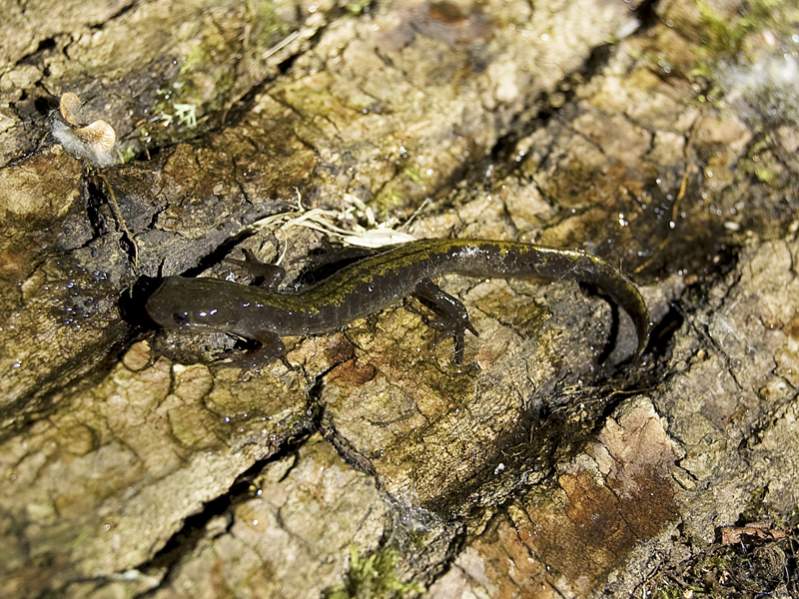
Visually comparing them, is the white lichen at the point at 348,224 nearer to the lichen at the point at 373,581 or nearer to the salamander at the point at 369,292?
the salamander at the point at 369,292

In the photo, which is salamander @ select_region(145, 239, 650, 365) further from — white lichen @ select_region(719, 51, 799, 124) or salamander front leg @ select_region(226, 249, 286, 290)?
white lichen @ select_region(719, 51, 799, 124)

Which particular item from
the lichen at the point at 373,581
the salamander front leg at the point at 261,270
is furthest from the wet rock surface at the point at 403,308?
the salamander front leg at the point at 261,270

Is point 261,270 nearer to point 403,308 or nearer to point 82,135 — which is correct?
point 403,308

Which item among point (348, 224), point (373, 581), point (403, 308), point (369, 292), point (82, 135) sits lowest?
point (373, 581)

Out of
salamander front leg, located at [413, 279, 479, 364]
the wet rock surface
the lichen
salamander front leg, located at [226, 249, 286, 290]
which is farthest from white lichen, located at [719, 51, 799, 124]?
the lichen

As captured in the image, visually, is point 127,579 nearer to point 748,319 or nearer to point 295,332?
point 295,332

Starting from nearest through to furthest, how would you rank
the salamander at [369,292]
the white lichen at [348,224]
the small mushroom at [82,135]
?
1. the salamander at [369,292]
2. the small mushroom at [82,135]
3. the white lichen at [348,224]

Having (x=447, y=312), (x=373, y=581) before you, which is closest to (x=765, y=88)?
(x=447, y=312)
